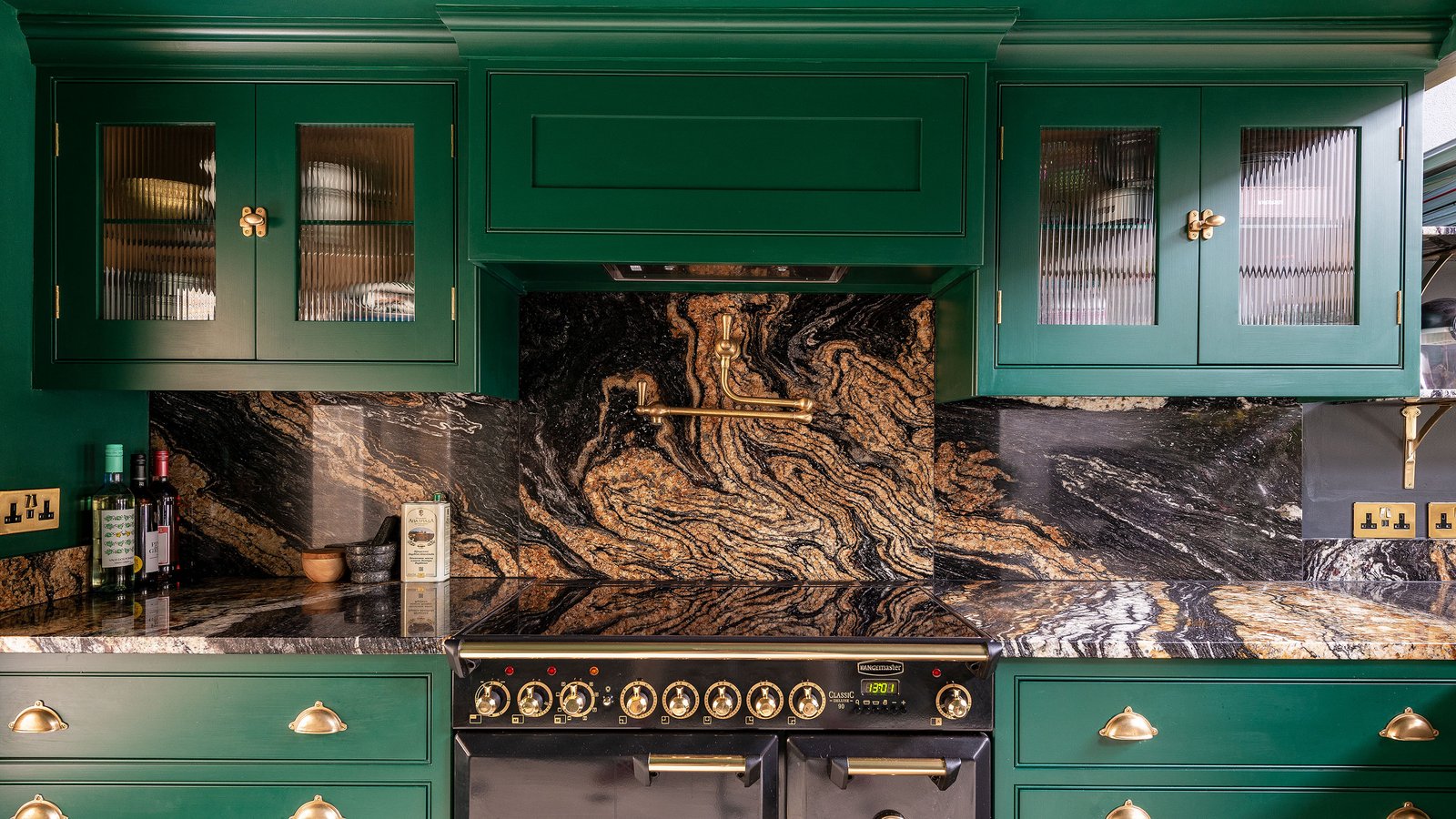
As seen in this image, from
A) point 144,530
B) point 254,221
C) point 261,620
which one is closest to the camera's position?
point 261,620

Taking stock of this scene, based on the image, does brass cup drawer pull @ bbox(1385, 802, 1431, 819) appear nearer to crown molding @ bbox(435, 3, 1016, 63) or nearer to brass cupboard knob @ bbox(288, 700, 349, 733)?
crown molding @ bbox(435, 3, 1016, 63)

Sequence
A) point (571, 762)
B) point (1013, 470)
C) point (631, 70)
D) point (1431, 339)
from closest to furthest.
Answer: point (571, 762) < point (631, 70) < point (1431, 339) < point (1013, 470)

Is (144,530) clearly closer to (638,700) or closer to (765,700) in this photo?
(638,700)

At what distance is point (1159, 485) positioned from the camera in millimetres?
2098

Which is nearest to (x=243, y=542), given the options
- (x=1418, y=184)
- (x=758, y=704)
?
(x=758, y=704)

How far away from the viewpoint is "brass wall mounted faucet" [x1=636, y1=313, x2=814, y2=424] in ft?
6.70

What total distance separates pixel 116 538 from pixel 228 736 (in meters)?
0.68

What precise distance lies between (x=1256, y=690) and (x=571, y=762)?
1374mm

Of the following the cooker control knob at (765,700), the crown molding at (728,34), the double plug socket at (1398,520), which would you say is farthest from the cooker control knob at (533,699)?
the double plug socket at (1398,520)

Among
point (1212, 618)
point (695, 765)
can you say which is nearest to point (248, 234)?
point (695, 765)

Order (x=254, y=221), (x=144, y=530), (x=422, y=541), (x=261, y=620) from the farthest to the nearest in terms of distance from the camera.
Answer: (x=422, y=541)
(x=144, y=530)
(x=254, y=221)
(x=261, y=620)

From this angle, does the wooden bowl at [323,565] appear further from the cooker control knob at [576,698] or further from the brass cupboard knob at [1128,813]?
the brass cupboard knob at [1128,813]

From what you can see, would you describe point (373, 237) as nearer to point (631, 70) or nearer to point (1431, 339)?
point (631, 70)

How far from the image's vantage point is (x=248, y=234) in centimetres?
174
